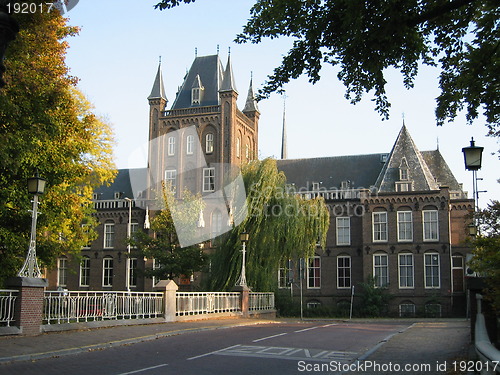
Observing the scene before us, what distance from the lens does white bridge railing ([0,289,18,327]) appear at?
14.1 metres

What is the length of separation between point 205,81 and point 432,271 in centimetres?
2671

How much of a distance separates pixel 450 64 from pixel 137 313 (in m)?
14.2

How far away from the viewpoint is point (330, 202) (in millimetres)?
48031

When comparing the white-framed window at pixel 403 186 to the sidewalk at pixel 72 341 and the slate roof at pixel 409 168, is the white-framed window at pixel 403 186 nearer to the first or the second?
the slate roof at pixel 409 168

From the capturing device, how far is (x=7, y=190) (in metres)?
19.8

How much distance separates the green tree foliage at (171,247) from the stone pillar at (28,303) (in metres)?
18.7

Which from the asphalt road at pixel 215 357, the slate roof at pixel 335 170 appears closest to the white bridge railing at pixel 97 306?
the asphalt road at pixel 215 357

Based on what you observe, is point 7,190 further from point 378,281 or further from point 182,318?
point 378,281

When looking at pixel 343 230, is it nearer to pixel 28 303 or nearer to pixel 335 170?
pixel 335 170

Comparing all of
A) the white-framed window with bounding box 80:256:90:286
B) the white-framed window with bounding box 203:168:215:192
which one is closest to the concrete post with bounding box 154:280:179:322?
the white-framed window with bounding box 203:168:215:192

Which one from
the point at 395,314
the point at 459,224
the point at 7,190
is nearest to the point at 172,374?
the point at 7,190

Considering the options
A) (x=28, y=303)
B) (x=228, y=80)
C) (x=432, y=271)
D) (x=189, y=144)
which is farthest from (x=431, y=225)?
(x=28, y=303)

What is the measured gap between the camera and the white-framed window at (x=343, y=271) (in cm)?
4622

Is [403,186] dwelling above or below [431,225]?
above
